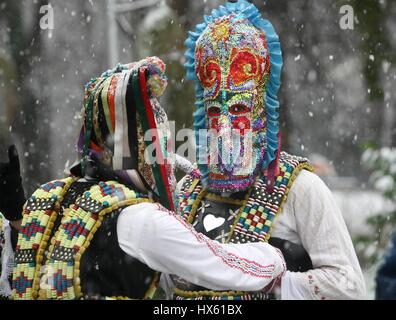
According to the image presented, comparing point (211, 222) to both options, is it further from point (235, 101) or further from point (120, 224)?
point (120, 224)

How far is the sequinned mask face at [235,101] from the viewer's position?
3.46 m

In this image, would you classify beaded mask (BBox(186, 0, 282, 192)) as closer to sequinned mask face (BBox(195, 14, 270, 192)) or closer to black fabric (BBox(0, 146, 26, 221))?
sequinned mask face (BBox(195, 14, 270, 192))

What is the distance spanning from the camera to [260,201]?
349cm

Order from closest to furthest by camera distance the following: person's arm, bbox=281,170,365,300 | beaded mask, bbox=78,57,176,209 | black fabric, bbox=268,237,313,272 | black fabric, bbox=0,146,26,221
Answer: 1. beaded mask, bbox=78,57,176,209
2. black fabric, bbox=0,146,26,221
3. person's arm, bbox=281,170,365,300
4. black fabric, bbox=268,237,313,272

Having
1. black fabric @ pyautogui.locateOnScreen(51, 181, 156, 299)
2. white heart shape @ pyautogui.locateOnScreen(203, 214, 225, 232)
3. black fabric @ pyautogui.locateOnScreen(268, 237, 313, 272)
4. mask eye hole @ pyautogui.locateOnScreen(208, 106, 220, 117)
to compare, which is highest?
mask eye hole @ pyautogui.locateOnScreen(208, 106, 220, 117)

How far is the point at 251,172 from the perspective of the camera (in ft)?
11.4

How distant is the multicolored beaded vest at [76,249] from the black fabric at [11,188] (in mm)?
398

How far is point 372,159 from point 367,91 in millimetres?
3181

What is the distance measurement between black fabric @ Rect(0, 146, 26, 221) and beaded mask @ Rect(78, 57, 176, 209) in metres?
0.44

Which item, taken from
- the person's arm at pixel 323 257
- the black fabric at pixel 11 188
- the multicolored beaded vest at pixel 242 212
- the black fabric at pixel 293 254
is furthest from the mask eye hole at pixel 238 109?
the black fabric at pixel 11 188

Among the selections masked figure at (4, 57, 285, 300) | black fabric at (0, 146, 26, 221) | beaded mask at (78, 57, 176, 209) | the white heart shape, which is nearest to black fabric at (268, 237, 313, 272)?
the white heart shape

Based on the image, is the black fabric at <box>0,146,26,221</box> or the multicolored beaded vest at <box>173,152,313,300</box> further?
the multicolored beaded vest at <box>173,152,313,300</box>

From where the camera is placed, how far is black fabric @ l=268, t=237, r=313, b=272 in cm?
343

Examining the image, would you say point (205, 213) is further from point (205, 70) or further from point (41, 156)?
point (41, 156)
